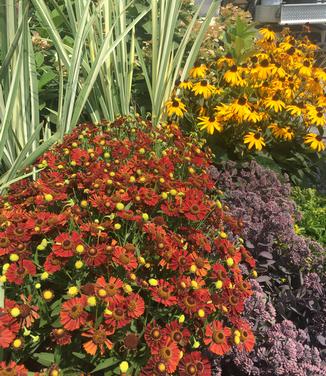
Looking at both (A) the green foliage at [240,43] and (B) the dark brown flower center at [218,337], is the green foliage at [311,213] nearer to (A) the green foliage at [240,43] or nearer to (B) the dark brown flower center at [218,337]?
(A) the green foliage at [240,43]

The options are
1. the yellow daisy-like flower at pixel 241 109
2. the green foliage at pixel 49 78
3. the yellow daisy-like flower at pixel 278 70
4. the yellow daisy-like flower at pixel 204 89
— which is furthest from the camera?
the yellow daisy-like flower at pixel 278 70

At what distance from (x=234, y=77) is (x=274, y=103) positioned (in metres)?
0.27

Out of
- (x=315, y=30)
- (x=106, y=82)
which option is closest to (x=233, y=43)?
(x=106, y=82)

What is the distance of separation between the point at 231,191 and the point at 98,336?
1350 millimetres

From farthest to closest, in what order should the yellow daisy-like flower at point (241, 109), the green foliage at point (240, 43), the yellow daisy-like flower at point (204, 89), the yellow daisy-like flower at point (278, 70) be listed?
1. the green foliage at point (240, 43)
2. the yellow daisy-like flower at point (278, 70)
3. the yellow daisy-like flower at point (204, 89)
4. the yellow daisy-like flower at point (241, 109)

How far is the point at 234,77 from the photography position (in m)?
2.50

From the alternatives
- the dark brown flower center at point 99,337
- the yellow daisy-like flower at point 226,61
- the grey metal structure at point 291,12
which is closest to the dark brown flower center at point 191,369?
the dark brown flower center at point 99,337

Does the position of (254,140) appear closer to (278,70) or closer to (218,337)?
(278,70)

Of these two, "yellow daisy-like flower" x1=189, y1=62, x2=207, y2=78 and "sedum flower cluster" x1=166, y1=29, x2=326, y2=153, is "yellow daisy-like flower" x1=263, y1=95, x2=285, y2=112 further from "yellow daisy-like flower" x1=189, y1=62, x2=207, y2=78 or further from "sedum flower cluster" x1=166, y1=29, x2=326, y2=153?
"yellow daisy-like flower" x1=189, y1=62, x2=207, y2=78

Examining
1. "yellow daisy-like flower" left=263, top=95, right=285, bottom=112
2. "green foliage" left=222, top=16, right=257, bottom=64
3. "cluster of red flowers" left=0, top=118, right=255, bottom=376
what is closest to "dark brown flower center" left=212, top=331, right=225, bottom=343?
"cluster of red flowers" left=0, top=118, right=255, bottom=376

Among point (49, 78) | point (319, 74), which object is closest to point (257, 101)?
point (319, 74)

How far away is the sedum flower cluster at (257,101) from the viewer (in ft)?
8.00

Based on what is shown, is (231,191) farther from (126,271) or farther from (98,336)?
(98,336)

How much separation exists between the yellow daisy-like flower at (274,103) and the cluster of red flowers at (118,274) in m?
0.98
